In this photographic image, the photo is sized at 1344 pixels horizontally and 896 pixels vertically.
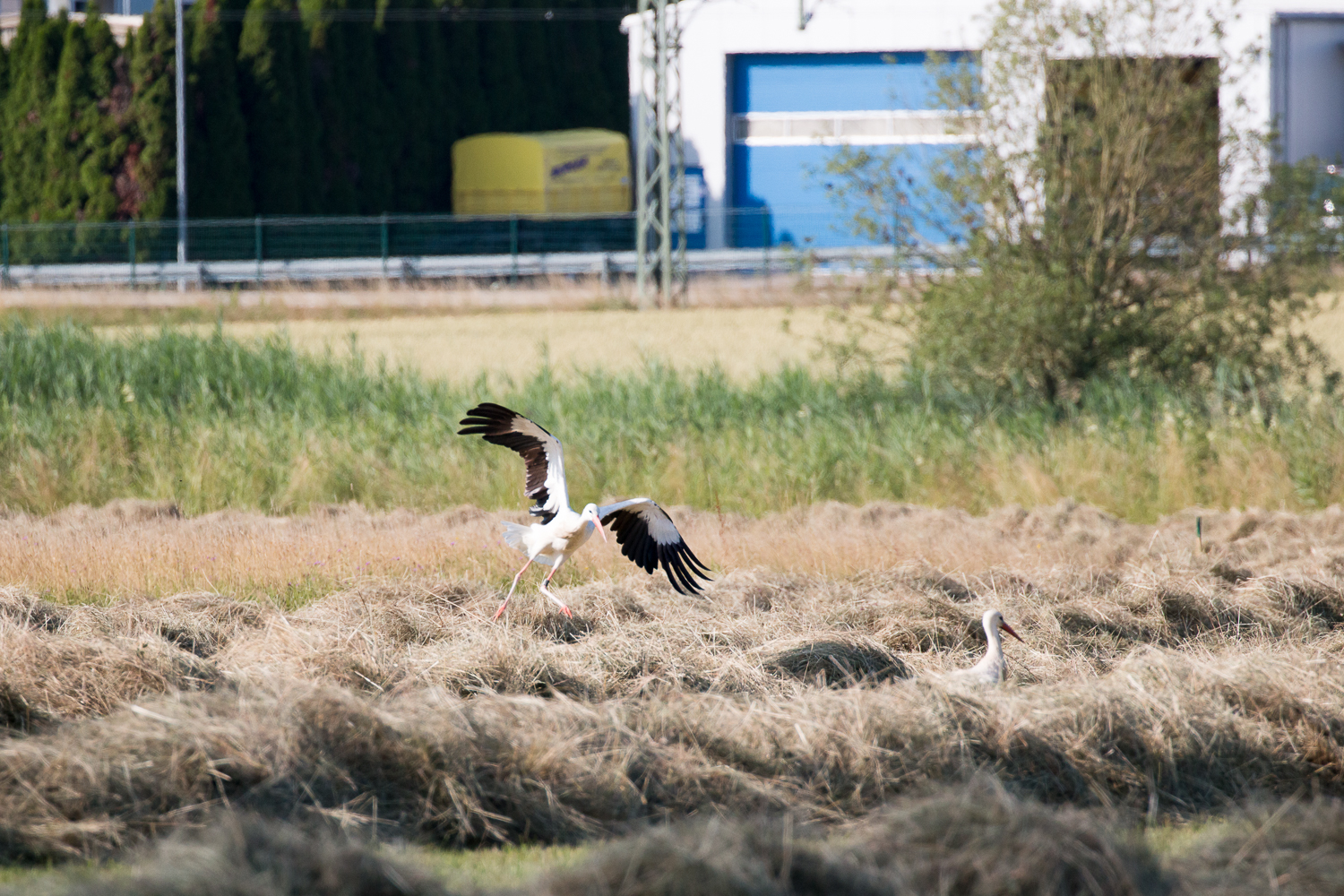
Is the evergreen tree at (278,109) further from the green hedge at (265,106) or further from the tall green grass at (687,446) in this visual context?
the tall green grass at (687,446)

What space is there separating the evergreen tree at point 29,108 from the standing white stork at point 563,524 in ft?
103

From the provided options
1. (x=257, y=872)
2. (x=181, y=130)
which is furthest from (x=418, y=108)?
(x=257, y=872)

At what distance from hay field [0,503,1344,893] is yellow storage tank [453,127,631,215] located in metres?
31.8

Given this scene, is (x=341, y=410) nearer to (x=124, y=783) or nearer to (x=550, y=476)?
(x=550, y=476)

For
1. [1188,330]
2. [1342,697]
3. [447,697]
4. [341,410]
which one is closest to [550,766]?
[447,697]

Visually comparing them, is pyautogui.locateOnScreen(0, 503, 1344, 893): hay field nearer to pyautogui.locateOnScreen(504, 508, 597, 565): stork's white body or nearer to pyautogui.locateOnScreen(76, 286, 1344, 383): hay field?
pyautogui.locateOnScreen(504, 508, 597, 565): stork's white body

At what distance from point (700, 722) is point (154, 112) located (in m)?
32.4

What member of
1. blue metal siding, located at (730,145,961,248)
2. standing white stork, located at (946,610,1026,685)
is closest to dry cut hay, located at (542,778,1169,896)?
standing white stork, located at (946,610,1026,685)

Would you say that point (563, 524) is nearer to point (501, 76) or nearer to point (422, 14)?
point (422, 14)

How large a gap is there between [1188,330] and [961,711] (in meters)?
8.97

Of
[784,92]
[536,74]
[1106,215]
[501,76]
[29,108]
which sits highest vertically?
[536,74]

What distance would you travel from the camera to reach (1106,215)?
12906 millimetres

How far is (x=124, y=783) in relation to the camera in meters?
4.54

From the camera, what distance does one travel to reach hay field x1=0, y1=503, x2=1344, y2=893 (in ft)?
13.0
